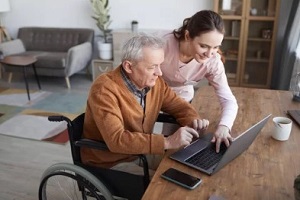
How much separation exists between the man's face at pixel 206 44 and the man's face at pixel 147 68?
0.17 meters

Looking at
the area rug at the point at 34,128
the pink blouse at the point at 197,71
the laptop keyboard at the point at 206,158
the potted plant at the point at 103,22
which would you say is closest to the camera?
the laptop keyboard at the point at 206,158

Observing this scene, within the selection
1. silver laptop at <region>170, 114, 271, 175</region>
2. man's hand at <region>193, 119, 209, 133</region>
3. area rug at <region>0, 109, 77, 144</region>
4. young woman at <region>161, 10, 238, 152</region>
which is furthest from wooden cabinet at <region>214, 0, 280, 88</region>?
silver laptop at <region>170, 114, 271, 175</region>

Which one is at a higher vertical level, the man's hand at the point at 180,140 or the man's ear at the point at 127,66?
the man's ear at the point at 127,66

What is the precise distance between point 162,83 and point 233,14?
2.80 m

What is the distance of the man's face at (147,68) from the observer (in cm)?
126

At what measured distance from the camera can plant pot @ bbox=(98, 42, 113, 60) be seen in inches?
174

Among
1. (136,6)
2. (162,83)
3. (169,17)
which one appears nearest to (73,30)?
(136,6)

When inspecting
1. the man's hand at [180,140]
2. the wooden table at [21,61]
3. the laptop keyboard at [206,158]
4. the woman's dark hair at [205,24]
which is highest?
the woman's dark hair at [205,24]

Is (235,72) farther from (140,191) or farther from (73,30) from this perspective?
(140,191)

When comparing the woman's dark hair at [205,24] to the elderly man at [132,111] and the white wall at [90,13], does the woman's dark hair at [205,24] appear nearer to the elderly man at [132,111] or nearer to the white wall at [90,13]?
the elderly man at [132,111]

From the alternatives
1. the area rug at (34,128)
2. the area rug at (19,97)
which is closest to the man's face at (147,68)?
the area rug at (34,128)

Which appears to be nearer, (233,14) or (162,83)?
(162,83)

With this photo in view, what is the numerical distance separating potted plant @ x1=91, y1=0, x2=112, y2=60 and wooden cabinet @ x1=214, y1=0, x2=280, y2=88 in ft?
5.11

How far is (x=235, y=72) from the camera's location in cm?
417
